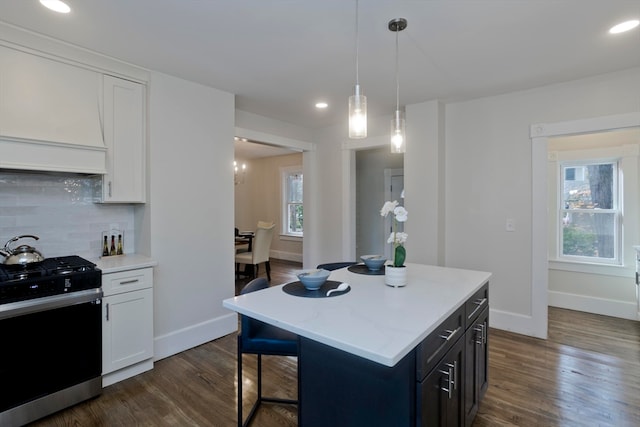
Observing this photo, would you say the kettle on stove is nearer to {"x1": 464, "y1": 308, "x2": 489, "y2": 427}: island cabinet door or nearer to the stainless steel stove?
the stainless steel stove

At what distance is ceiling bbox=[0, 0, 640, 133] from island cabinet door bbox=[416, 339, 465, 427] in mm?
1971

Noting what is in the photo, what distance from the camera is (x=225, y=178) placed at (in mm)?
3361

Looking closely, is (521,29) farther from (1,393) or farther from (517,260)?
(1,393)

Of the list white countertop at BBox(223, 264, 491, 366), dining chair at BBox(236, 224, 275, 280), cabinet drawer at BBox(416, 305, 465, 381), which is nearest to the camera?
white countertop at BBox(223, 264, 491, 366)

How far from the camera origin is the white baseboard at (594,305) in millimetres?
3752

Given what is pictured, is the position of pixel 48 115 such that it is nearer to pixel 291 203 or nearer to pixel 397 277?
pixel 397 277

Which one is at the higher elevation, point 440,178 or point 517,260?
point 440,178

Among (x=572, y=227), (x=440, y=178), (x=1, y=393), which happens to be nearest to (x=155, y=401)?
(x=1, y=393)

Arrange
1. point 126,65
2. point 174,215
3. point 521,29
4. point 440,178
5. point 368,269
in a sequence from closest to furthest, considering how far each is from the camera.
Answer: point 521,29
point 368,269
point 126,65
point 174,215
point 440,178

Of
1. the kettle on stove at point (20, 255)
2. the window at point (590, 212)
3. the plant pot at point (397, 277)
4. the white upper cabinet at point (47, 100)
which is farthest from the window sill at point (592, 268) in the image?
the kettle on stove at point (20, 255)

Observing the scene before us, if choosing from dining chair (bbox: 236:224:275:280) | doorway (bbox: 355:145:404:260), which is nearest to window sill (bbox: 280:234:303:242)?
doorway (bbox: 355:145:404:260)

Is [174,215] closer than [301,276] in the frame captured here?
No

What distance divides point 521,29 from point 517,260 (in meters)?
2.29

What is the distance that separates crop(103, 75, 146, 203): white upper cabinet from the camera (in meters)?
2.59
